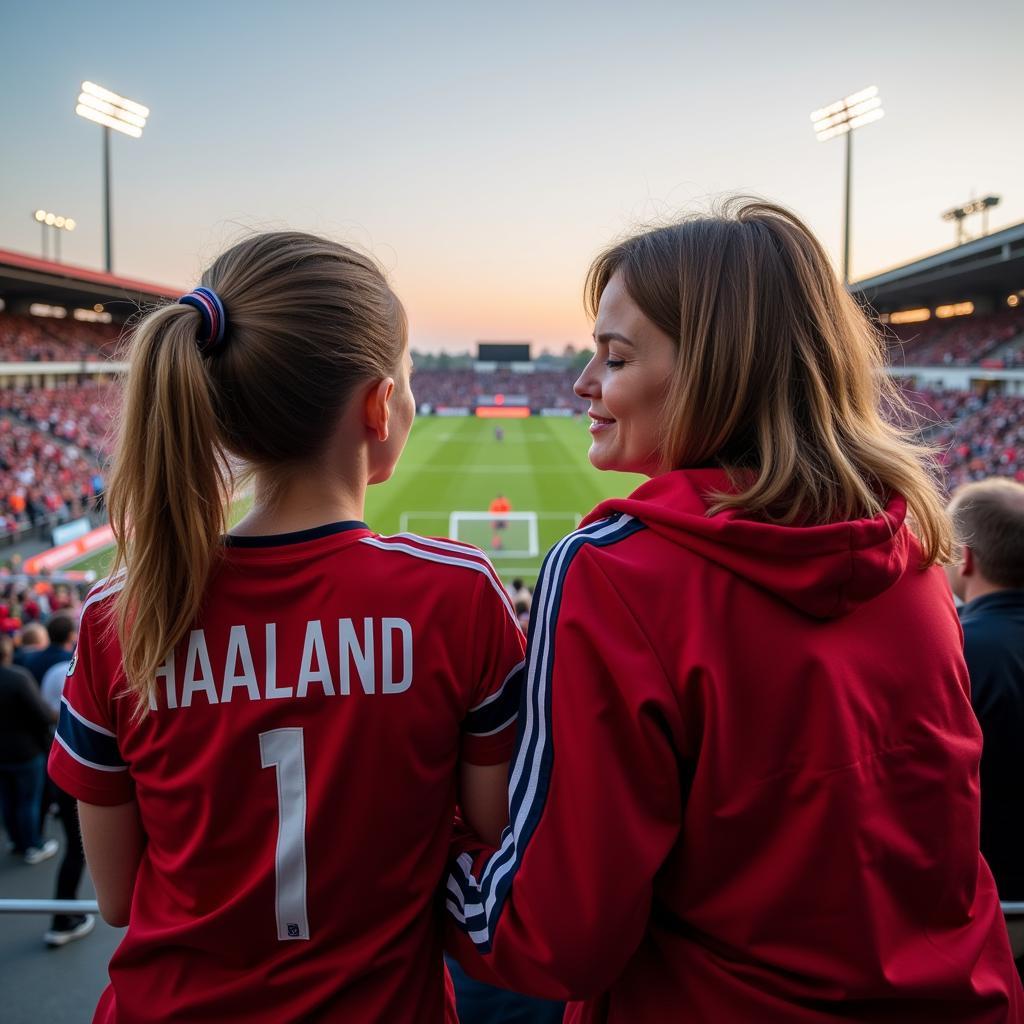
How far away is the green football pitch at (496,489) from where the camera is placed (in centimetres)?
2120

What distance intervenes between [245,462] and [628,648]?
754 mm

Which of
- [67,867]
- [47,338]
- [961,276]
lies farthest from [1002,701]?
[47,338]

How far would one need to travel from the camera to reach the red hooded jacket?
103cm

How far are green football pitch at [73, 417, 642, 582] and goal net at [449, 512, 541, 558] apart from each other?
0.11 ft

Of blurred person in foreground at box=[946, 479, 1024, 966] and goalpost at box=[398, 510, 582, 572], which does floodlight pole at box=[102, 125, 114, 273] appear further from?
blurred person in foreground at box=[946, 479, 1024, 966]

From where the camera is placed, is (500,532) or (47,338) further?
(47,338)

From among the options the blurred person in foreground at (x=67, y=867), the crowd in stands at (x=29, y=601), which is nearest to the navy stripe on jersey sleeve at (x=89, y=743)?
the blurred person in foreground at (x=67, y=867)

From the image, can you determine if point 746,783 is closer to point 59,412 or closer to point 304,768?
point 304,768

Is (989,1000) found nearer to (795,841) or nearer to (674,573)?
(795,841)

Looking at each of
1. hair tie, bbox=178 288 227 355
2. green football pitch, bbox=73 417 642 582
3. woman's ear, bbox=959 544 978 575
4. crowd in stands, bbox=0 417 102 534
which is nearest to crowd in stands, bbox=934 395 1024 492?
green football pitch, bbox=73 417 642 582

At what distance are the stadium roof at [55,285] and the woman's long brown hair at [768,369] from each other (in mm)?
28931

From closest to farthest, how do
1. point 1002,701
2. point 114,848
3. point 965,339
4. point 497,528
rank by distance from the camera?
point 114,848 < point 1002,701 < point 497,528 < point 965,339

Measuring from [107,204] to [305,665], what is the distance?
3988cm

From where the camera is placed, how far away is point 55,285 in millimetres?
33250
